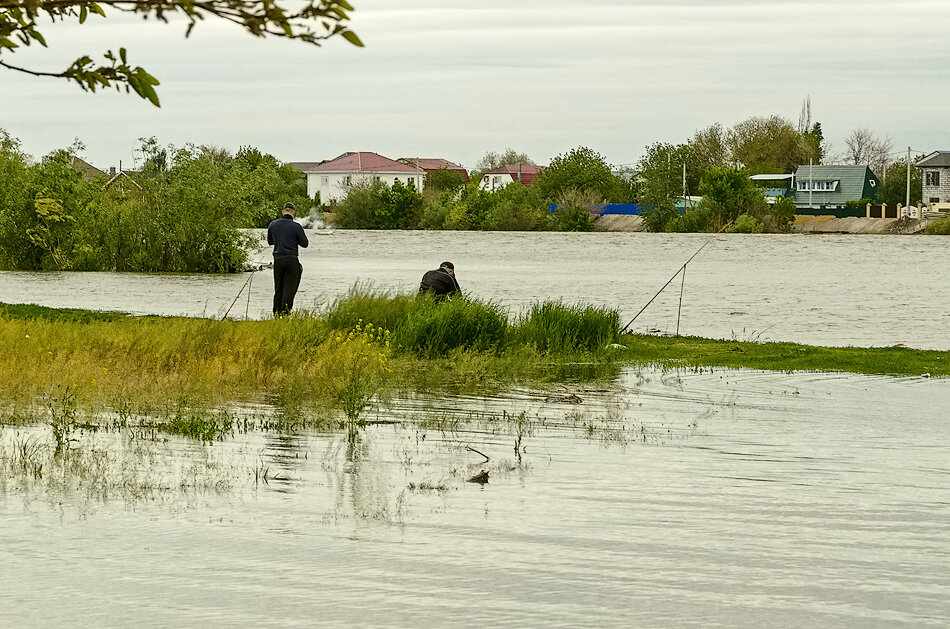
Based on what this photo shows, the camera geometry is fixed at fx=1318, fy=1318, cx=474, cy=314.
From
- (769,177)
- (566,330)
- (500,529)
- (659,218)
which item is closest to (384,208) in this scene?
(659,218)

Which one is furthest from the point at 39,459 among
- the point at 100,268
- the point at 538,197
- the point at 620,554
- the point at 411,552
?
the point at 538,197

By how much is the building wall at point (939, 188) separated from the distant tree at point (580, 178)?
27298mm

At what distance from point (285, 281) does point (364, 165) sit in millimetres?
152726

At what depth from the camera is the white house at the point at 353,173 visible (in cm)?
16888

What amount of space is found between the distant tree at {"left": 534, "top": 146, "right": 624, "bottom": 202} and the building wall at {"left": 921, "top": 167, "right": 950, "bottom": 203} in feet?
89.6

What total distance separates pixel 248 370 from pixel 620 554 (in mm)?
7764

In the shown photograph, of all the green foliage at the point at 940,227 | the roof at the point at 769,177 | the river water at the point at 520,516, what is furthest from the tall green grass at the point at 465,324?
the roof at the point at 769,177

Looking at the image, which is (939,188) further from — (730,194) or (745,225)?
(730,194)

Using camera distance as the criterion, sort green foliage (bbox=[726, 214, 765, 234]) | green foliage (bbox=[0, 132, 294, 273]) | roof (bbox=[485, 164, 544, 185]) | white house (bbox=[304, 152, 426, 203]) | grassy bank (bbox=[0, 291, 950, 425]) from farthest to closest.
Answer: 1. roof (bbox=[485, 164, 544, 185])
2. white house (bbox=[304, 152, 426, 203])
3. green foliage (bbox=[726, 214, 765, 234])
4. green foliage (bbox=[0, 132, 294, 273])
5. grassy bank (bbox=[0, 291, 950, 425])

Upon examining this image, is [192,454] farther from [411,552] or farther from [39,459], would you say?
[411,552]

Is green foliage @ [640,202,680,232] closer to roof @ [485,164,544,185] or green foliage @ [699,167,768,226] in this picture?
green foliage @ [699,167,768,226]

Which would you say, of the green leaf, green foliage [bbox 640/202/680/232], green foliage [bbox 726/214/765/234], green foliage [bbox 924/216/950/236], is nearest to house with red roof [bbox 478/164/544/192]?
green foliage [bbox 640/202/680/232]

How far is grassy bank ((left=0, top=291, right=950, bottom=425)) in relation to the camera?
1277cm

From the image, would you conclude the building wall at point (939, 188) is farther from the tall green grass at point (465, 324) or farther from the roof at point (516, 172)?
the tall green grass at point (465, 324)
